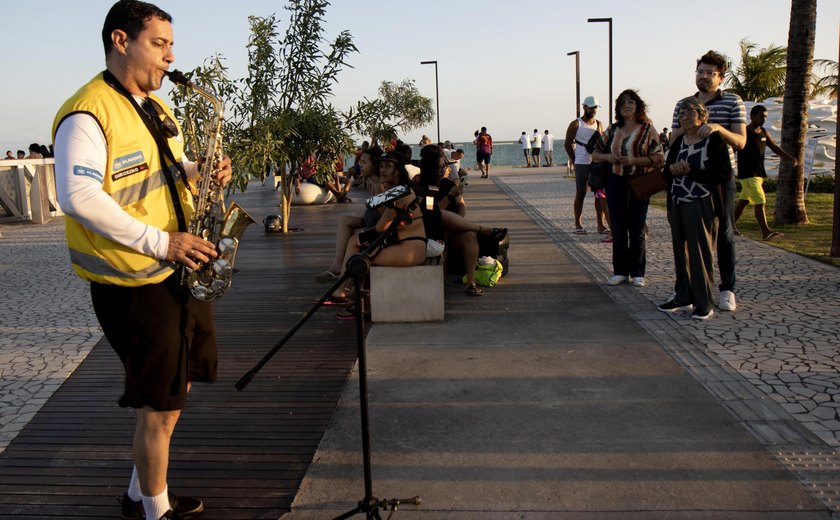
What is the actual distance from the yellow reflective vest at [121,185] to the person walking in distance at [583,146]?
348 inches

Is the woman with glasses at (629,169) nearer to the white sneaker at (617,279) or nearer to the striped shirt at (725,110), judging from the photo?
the white sneaker at (617,279)

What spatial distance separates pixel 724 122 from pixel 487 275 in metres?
2.68

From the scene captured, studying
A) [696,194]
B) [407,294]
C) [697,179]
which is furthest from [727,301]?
[407,294]

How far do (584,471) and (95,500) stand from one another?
7.58 feet

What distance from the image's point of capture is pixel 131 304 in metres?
3.00

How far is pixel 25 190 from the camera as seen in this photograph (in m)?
17.3

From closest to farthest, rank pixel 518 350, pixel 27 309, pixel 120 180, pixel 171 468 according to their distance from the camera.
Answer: pixel 120 180 → pixel 171 468 → pixel 518 350 → pixel 27 309

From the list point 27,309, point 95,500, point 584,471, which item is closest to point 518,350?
point 584,471

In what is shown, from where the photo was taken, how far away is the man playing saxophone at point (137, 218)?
9.11 ft

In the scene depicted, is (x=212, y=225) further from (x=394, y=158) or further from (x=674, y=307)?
(x=674, y=307)

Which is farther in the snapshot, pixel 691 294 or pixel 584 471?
pixel 691 294

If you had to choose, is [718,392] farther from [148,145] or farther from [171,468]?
[148,145]

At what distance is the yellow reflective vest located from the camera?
2.85m

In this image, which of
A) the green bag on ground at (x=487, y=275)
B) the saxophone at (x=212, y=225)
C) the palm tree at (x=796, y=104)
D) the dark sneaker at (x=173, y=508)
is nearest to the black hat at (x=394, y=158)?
the green bag on ground at (x=487, y=275)
